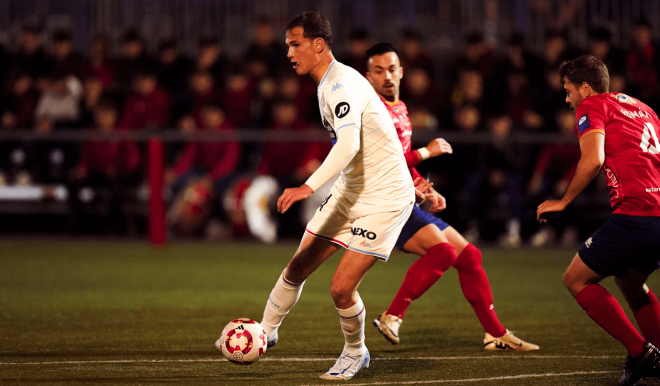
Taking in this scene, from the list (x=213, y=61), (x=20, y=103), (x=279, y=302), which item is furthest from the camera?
(x=20, y=103)

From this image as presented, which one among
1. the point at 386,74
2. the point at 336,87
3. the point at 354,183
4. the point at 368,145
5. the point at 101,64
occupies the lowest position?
the point at 101,64

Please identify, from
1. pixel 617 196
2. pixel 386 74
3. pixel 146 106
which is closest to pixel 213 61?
pixel 146 106

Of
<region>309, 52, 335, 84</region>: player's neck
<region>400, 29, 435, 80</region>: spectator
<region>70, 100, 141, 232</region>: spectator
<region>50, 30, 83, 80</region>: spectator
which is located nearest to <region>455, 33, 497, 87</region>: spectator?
<region>400, 29, 435, 80</region>: spectator

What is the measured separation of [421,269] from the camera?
21.0 ft

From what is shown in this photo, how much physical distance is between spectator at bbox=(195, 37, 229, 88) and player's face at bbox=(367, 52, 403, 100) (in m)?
7.76

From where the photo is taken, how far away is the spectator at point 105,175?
42.7ft

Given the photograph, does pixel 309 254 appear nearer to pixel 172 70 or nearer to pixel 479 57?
pixel 479 57

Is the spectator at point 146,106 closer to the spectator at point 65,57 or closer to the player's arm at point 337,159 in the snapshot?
the spectator at point 65,57

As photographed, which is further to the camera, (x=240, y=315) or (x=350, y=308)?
(x=240, y=315)

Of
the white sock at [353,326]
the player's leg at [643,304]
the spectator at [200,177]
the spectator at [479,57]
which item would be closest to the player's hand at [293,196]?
the white sock at [353,326]

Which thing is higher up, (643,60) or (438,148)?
(438,148)

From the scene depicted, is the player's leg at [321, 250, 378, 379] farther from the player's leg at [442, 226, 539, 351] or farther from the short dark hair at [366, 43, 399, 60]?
the short dark hair at [366, 43, 399, 60]

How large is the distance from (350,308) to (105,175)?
850 centimetres

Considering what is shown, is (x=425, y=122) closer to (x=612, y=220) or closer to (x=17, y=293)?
(x=17, y=293)
